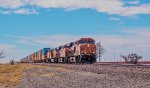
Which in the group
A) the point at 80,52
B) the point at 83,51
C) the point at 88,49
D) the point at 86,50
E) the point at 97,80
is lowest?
the point at 97,80

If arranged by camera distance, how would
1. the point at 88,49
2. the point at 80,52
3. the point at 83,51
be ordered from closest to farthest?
the point at 83,51 → the point at 80,52 → the point at 88,49

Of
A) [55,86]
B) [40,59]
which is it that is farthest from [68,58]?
[55,86]

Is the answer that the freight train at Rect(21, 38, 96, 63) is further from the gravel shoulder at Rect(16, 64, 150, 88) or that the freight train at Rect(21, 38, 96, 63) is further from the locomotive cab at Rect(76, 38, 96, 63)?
the gravel shoulder at Rect(16, 64, 150, 88)

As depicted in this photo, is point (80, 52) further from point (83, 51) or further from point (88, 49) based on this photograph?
point (88, 49)

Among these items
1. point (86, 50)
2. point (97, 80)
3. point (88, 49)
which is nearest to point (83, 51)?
point (86, 50)

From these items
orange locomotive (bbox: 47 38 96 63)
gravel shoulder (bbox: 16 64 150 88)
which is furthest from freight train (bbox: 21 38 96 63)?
gravel shoulder (bbox: 16 64 150 88)

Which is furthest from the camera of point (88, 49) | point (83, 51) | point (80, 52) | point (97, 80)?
point (88, 49)

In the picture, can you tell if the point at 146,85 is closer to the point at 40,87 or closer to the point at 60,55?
the point at 40,87

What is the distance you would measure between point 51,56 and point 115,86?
57.4 m

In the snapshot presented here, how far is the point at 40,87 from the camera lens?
18.1 m

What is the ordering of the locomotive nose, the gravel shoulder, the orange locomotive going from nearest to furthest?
the gravel shoulder → the locomotive nose → the orange locomotive

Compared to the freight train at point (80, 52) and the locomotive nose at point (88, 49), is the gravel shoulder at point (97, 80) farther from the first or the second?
the freight train at point (80, 52)

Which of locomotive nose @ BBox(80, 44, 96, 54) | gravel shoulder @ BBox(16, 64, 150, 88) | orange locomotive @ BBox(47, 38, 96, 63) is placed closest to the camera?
gravel shoulder @ BBox(16, 64, 150, 88)

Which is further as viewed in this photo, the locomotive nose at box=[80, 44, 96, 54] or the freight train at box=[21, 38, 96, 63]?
the freight train at box=[21, 38, 96, 63]
